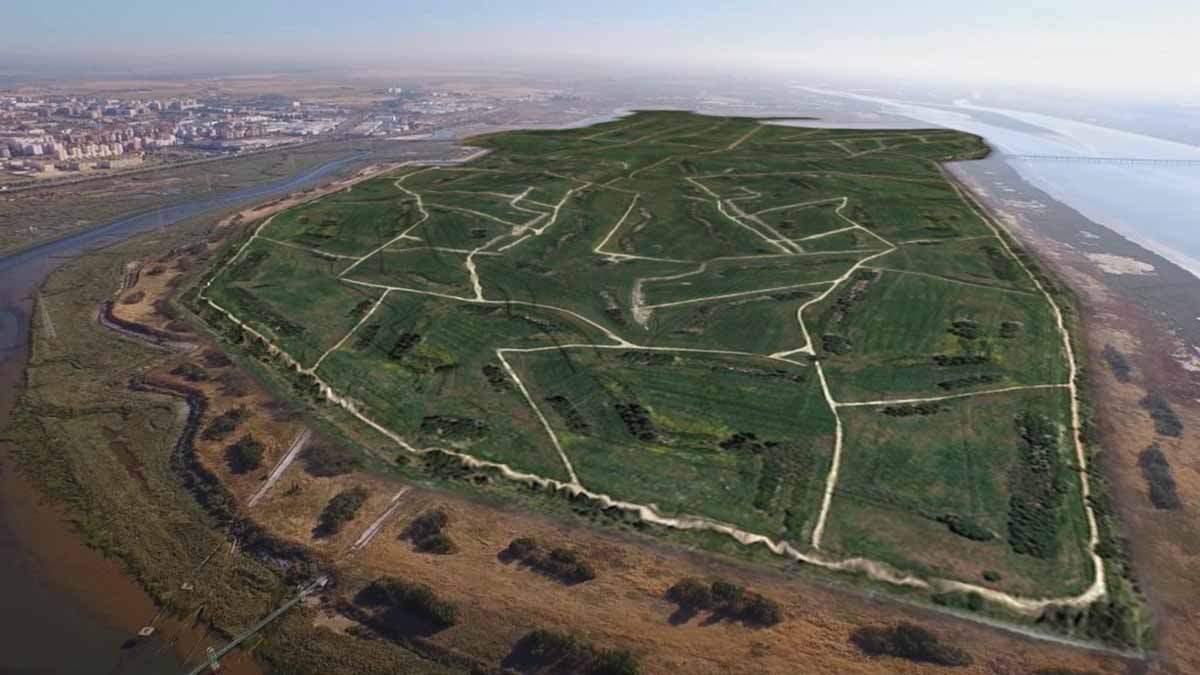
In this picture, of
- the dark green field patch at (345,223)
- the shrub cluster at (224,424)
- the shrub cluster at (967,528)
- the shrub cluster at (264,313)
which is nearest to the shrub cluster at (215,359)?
the shrub cluster at (264,313)

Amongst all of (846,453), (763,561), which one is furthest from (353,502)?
(846,453)

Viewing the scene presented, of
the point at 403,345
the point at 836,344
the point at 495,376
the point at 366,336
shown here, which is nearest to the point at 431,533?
the point at 495,376

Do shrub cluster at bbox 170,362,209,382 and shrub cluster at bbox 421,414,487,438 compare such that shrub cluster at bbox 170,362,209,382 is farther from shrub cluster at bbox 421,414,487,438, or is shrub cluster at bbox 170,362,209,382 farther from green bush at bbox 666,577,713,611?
green bush at bbox 666,577,713,611

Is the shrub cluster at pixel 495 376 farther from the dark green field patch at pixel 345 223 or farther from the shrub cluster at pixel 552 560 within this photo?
the dark green field patch at pixel 345 223

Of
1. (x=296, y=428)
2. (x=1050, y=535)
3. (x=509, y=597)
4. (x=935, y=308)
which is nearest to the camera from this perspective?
(x=509, y=597)

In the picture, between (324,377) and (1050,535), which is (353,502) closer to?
(324,377)

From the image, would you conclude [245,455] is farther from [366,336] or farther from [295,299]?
[295,299]
